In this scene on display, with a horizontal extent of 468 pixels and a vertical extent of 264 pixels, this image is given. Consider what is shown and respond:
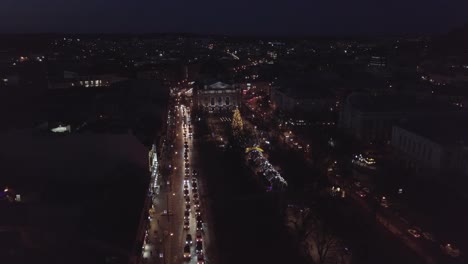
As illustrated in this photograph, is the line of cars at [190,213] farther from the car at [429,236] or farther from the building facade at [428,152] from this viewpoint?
the building facade at [428,152]

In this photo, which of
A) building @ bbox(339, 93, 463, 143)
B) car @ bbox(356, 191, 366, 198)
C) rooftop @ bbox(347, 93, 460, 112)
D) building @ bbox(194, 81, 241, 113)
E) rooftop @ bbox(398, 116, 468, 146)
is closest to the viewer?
car @ bbox(356, 191, 366, 198)

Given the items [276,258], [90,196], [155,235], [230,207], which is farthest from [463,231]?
[90,196]

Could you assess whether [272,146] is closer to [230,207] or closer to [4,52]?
[230,207]

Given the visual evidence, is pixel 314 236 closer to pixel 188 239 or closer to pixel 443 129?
pixel 188 239

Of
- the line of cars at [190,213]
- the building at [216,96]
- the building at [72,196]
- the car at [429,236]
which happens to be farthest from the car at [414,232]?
the building at [216,96]

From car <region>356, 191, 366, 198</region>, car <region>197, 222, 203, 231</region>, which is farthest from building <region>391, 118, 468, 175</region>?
car <region>197, 222, 203, 231</region>

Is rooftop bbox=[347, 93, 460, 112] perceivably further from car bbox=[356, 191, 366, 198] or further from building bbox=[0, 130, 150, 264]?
building bbox=[0, 130, 150, 264]
